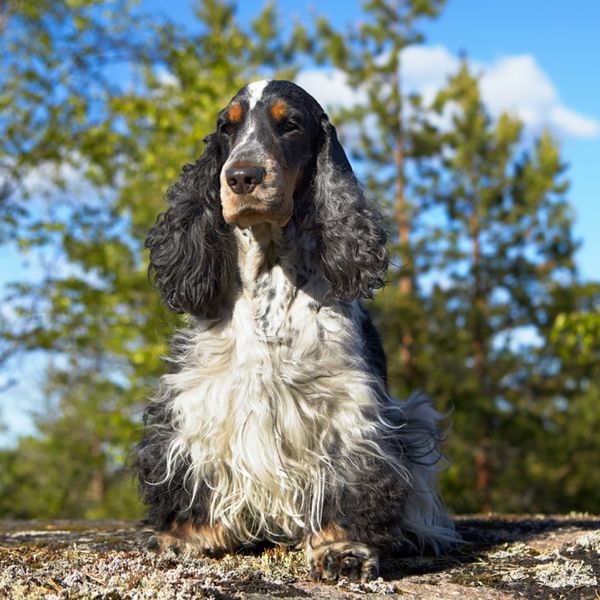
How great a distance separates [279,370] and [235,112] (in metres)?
1.28

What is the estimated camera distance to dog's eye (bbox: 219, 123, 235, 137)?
4.22m

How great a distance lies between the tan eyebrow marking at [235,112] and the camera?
4156 millimetres

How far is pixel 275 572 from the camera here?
3.54m

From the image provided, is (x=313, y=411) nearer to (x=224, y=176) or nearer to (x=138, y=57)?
(x=224, y=176)

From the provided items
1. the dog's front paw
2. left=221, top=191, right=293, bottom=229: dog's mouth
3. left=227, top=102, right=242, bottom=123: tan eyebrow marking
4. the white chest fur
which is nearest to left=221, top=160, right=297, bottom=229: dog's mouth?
left=221, top=191, right=293, bottom=229: dog's mouth

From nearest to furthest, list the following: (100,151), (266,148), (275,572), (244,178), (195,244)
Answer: (275,572), (244,178), (266,148), (195,244), (100,151)

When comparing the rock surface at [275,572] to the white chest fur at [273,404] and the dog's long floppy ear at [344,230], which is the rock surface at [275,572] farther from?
the dog's long floppy ear at [344,230]

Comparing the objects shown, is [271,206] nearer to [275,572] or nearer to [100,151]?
[275,572]

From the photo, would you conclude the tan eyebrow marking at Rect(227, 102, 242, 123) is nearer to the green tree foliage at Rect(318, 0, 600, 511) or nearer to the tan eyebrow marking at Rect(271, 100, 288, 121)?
the tan eyebrow marking at Rect(271, 100, 288, 121)

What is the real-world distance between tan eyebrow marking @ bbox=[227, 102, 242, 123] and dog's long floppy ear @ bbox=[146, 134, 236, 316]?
0.24 m

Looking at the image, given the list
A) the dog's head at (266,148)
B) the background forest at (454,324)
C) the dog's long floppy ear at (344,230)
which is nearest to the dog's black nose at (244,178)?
the dog's head at (266,148)

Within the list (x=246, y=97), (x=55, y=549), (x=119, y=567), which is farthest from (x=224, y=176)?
(x=55, y=549)

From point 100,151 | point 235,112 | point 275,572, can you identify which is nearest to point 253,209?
point 235,112

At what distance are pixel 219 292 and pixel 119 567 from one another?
4.48 feet
